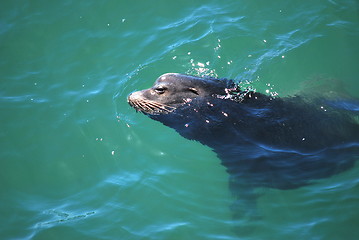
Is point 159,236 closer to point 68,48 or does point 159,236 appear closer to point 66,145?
point 66,145

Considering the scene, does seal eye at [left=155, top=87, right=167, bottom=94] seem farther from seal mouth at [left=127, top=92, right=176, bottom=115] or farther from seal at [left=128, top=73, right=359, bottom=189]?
seal mouth at [left=127, top=92, right=176, bottom=115]

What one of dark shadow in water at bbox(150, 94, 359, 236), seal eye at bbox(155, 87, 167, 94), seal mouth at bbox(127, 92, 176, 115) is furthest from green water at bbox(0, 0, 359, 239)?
seal eye at bbox(155, 87, 167, 94)

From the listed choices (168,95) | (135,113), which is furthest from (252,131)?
(135,113)

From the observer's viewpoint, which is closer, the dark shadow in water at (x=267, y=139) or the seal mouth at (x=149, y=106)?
the seal mouth at (x=149, y=106)

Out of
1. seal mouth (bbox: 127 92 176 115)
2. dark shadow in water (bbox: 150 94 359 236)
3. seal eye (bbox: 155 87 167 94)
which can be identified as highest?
seal eye (bbox: 155 87 167 94)

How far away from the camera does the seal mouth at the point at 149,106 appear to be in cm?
618

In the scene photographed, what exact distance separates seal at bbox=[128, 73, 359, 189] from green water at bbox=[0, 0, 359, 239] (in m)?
0.34

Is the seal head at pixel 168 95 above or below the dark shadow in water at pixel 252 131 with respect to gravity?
above

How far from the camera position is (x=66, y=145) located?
7.69 metres

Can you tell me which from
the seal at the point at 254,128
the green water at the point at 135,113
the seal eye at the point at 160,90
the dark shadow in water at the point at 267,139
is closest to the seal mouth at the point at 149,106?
the seal at the point at 254,128

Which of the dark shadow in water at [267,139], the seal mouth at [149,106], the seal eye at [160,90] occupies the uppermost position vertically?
the seal eye at [160,90]

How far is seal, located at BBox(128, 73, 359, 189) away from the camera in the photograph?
626cm

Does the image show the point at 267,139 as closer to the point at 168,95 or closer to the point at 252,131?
the point at 252,131

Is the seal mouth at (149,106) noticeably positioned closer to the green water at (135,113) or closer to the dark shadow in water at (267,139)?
the dark shadow in water at (267,139)
